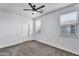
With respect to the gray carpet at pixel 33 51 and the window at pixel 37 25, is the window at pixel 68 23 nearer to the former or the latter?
the gray carpet at pixel 33 51

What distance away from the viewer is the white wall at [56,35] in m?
2.51

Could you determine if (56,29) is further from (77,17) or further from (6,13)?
(6,13)

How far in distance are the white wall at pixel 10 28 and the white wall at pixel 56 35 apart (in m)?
1.01

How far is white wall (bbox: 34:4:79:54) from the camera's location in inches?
98.8

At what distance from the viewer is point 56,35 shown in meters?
3.07

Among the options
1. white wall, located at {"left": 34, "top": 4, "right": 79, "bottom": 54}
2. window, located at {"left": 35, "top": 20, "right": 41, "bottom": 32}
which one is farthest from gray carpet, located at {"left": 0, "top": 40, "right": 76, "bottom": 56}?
window, located at {"left": 35, "top": 20, "right": 41, "bottom": 32}

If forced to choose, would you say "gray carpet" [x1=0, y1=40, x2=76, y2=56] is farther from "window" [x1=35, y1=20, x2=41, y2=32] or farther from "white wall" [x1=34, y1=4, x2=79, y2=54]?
"window" [x1=35, y1=20, x2=41, y2=32]

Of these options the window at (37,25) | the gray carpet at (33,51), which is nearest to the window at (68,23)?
the gray carpet at (33,51)

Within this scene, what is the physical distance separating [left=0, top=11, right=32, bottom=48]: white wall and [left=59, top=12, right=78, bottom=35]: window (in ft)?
6.93

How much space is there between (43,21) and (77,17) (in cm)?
184

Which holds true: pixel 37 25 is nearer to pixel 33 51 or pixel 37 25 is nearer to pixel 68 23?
pixel 33 51

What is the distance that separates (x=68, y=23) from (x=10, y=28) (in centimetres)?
269

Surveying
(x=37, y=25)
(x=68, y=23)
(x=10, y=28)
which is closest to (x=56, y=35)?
(x=68, y=23)

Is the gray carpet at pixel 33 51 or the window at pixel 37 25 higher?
the window at pixel 37 25
